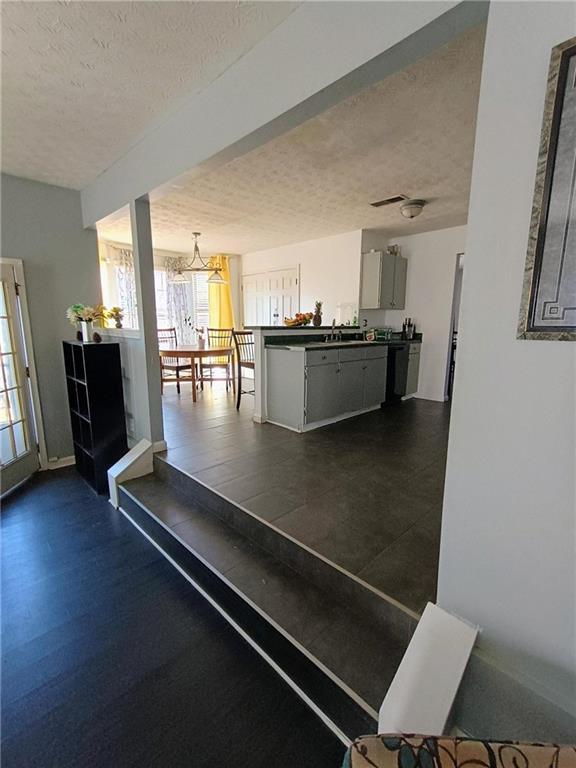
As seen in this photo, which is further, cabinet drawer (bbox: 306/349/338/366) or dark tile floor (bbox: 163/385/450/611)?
cabinet drawer (bbox: 306/349/338/366)

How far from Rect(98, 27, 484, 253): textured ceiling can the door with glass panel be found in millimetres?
1558

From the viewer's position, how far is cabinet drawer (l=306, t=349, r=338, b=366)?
133 inches

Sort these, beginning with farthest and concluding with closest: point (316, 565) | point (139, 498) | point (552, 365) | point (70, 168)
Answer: point (70, 168)
point (139, 498)
point (316, 565)
point (552, 365)

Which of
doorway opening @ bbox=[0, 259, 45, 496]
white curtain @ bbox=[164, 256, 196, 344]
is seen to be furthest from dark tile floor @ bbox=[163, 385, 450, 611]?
white curtain @ bbox=[164, 256, 196, 344]

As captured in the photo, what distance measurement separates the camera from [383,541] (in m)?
1.74

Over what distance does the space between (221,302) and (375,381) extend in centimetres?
360

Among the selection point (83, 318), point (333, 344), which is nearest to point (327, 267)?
point (333, 344)

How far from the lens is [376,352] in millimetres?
4211

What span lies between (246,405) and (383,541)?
312 cm

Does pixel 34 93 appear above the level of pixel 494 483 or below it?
above

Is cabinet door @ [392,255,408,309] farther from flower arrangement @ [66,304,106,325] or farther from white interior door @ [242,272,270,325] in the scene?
flower arrangement @ [66,304,106,325]

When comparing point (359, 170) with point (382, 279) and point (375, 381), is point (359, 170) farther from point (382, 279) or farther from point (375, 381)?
point (375, 381)

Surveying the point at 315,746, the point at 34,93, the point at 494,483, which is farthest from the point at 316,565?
the point at 34,93

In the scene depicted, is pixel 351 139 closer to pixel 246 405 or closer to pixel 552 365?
pixel 552 365
